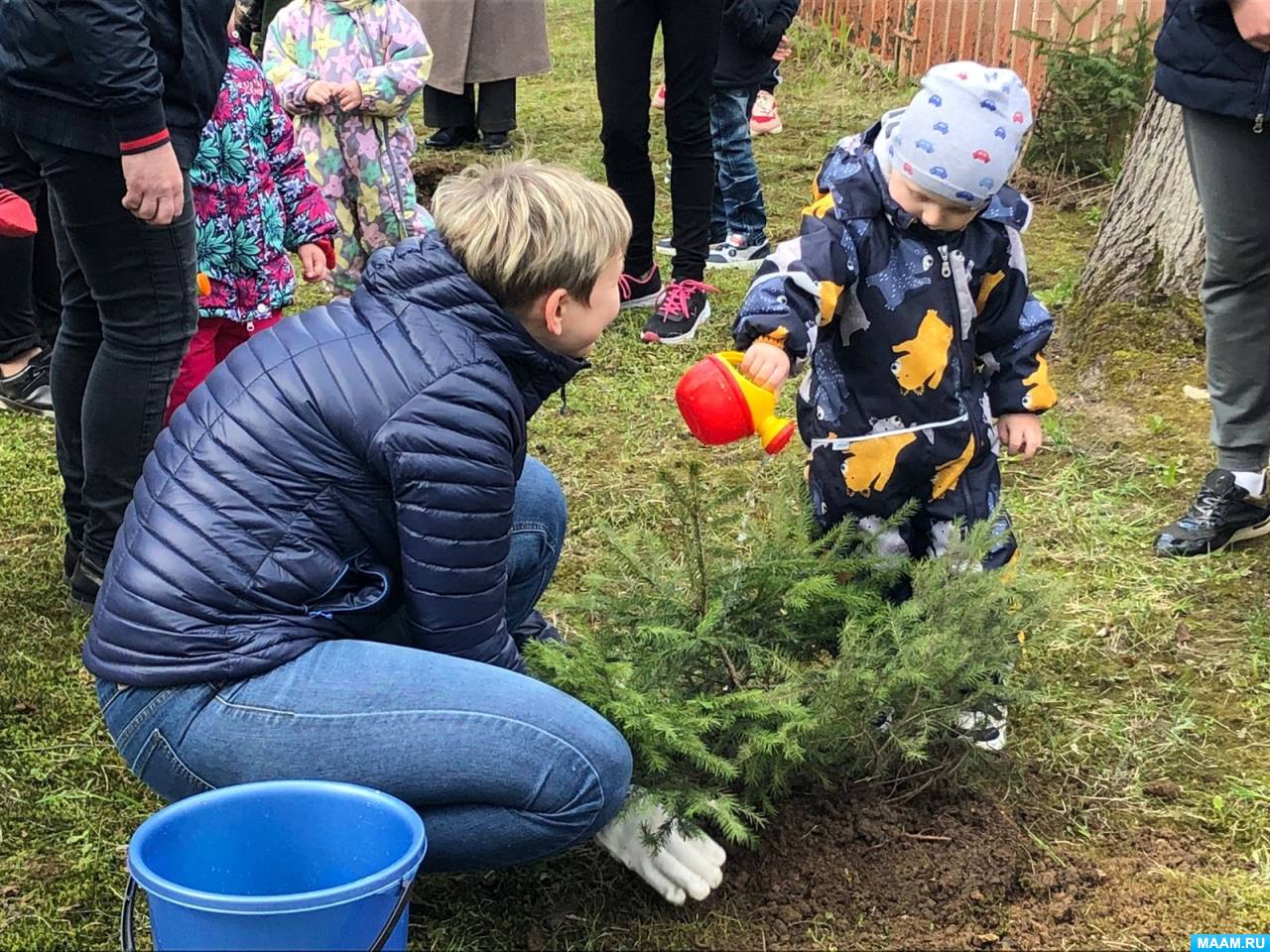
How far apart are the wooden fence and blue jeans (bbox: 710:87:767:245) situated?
195cm

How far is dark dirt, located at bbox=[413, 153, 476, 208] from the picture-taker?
272 inches

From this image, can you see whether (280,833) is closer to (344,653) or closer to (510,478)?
(344,653)

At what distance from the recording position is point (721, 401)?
245cm

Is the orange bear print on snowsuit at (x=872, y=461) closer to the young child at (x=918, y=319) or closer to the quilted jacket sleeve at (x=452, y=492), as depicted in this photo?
the young child at (x=918, y=319)

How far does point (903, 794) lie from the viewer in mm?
2510

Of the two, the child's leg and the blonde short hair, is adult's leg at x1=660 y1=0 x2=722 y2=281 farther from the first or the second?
the blonde short hair

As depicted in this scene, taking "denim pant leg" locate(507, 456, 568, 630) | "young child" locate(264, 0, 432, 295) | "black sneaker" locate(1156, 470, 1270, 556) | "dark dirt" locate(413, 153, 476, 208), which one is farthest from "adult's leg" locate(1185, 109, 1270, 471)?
"dark dirt" locate(413, 153, 476, 208)

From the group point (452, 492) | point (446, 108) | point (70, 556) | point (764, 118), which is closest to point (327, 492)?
point (452, 492)

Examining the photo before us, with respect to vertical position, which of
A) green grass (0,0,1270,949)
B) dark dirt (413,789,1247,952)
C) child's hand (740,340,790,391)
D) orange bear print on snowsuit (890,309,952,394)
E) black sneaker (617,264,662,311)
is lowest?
black sneaker (617,264,662,311)

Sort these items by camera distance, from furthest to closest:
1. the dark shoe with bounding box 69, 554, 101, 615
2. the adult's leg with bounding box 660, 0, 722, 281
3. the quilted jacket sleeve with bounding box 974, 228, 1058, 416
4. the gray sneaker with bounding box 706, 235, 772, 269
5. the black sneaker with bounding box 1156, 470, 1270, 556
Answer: the gray sneaker with bounding box 706, 235, 772, 269 → the adult's leg with bounding box 660, 0, 722, 281 → the black sneaker with bounding box 1156, 470, 1270, 556 → the dark shoe with bounding box 69, 554, 101, 615 → the quilted jacket sleeve with bounding box 974, 228, 1058, 416

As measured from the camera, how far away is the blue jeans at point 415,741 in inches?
81.4

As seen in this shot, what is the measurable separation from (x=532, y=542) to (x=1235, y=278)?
6.20ft

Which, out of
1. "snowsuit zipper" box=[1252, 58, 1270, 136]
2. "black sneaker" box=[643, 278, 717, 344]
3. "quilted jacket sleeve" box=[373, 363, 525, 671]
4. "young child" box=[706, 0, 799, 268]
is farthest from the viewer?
"young child" box=[706, 0, 799, 268]

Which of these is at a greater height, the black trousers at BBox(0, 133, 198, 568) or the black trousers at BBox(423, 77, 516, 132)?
the black trousers at BBox(0, 133, 198, 568)
